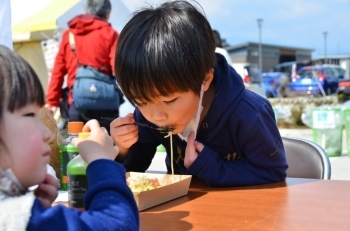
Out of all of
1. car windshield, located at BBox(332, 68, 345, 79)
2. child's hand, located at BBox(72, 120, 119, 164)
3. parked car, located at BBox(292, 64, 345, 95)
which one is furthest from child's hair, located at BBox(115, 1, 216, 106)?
car windshield, located at BBox(332, 68, 345, 79)

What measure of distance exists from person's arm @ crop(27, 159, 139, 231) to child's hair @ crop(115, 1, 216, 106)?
1.87 feet

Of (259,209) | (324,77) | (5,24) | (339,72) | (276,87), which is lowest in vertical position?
(276,87)

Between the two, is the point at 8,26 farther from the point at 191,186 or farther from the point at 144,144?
the point at 191,186

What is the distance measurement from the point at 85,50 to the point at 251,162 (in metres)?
2.75

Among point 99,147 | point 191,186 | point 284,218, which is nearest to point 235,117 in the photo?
point 191,186

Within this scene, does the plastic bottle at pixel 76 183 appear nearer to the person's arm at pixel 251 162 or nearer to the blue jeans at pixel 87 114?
the person's arm at pixel 251 162

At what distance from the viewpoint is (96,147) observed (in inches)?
36.3

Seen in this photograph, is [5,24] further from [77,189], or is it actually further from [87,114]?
[87,114]

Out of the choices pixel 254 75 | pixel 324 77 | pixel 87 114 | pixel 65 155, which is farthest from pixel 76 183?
pixel 324 77

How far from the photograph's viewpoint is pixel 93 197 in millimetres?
843

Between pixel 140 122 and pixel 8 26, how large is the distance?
0.55 m

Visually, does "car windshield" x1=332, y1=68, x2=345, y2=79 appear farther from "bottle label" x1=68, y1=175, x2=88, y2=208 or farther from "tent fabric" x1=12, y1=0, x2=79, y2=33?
"bottle label" x1=68, y1=175, x2=88, y2=208

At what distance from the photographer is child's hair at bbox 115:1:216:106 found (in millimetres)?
1431

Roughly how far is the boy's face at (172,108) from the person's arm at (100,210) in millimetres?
593
